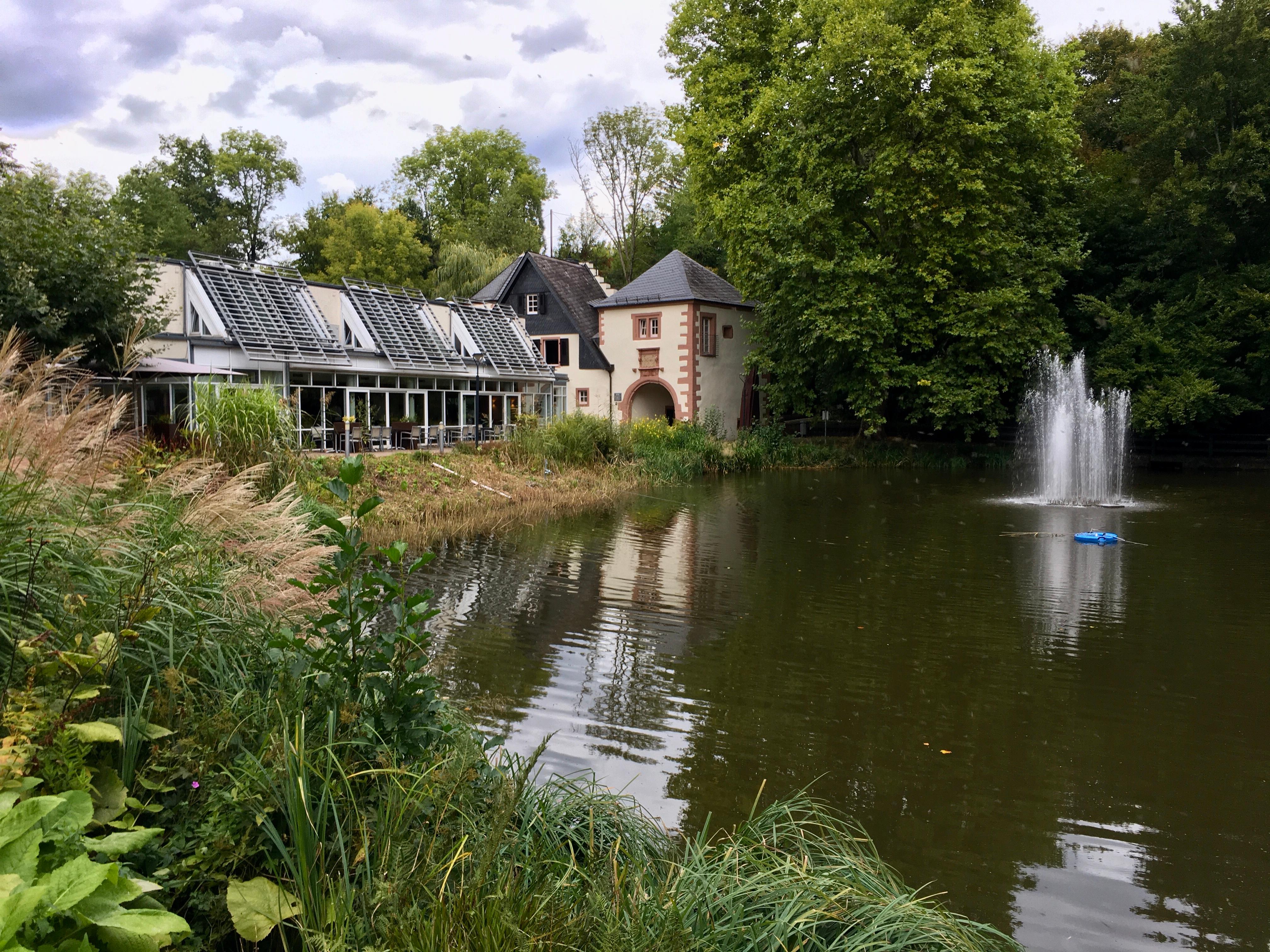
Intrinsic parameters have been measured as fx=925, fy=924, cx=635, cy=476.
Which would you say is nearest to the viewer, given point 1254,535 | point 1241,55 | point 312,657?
point 312,657

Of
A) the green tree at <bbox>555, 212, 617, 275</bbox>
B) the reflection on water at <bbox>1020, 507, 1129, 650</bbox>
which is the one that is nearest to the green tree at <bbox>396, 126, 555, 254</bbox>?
the green tree at <bbox>555, 212, 617, 275</bbox>

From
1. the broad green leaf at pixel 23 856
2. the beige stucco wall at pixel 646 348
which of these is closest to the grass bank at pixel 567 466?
the beige stucco wall at pixel 646 348

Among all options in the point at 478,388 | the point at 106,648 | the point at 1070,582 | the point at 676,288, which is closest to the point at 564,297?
the point at 676,288

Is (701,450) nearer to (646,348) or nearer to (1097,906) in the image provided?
(646,348)

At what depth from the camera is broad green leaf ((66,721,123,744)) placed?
8.13ft

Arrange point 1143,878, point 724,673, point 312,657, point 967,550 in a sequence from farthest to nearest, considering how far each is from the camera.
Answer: point 967,550 → point 724,673 → point 1143,878 → point 312,657

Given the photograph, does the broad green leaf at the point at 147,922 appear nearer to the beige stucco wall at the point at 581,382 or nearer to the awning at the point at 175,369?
the awning at the point at 175,369

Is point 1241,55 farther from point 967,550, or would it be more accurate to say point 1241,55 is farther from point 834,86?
point 967,550

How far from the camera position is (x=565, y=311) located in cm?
3631

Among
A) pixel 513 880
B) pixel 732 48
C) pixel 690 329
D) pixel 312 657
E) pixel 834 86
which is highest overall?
pixel 732 48

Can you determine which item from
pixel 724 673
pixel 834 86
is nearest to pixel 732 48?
pixel 834 86

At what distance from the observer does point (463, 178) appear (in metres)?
55.0

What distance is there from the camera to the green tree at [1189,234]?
2417 cm

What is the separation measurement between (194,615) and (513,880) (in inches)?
61.7
